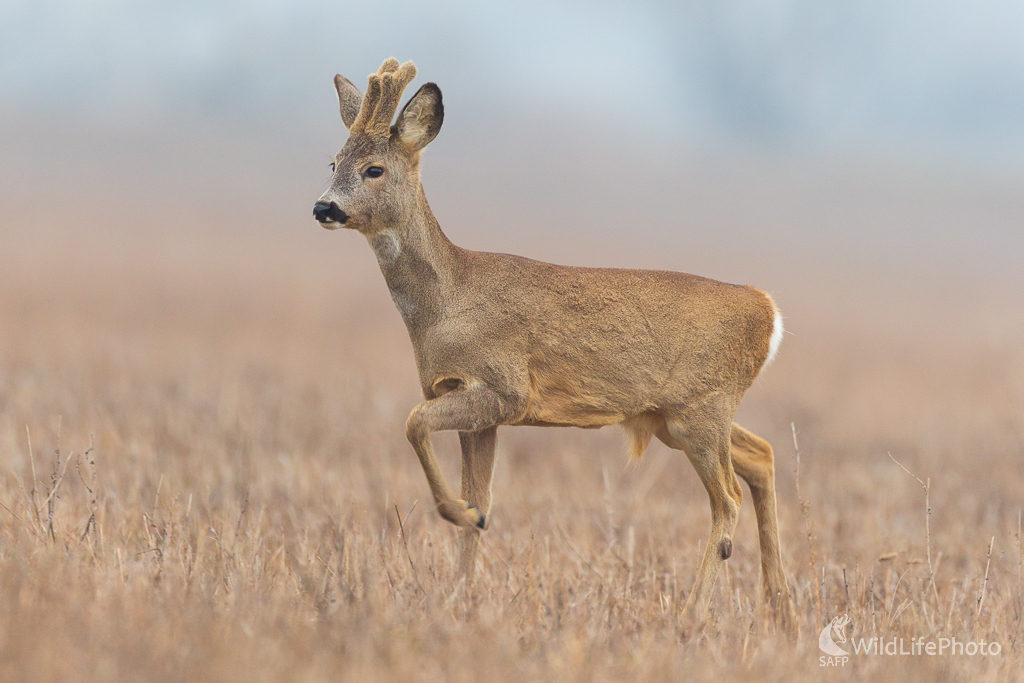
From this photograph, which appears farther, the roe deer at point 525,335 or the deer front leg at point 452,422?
the roe deer at point 525,335

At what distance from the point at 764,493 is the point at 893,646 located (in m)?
1.29

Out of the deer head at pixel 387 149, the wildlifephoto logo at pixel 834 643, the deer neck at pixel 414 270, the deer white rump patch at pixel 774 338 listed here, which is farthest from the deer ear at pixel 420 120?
the wildlifephoto logo at pixel 834 643

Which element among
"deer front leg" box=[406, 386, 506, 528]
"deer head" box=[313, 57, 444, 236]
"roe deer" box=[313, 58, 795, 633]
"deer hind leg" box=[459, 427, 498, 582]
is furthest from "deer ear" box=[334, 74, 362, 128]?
"deer hind leg" box=[459, 427, 498, 582]

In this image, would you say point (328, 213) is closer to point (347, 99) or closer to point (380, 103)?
point (380, 103)

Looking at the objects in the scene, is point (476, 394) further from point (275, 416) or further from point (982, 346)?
point (982, 346)

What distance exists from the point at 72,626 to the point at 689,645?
115 inches

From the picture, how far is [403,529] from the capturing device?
643cm

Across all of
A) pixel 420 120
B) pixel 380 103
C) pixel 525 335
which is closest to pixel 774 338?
pixel 525 335

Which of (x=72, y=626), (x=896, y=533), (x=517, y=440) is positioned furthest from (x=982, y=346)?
(x=72, y=626)

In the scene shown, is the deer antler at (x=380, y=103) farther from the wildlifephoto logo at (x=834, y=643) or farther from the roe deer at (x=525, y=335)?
the wildlifephoto logo at (x=834, y=643)

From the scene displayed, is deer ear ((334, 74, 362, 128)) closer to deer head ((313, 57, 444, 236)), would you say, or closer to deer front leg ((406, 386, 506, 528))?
deer head ((313, 57, 444, 236))

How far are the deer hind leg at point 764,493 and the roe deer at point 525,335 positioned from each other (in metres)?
0.28

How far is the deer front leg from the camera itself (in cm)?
520

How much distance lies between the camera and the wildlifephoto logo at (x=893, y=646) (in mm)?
5459
